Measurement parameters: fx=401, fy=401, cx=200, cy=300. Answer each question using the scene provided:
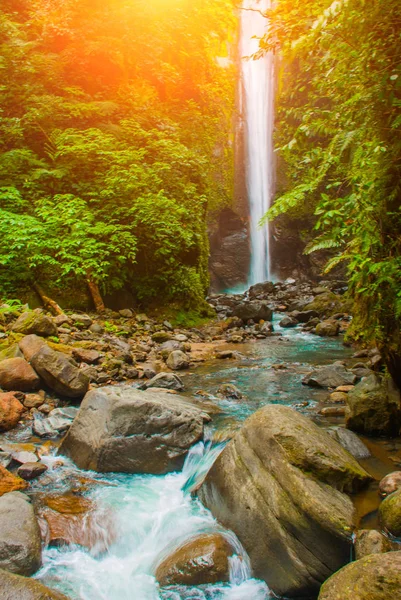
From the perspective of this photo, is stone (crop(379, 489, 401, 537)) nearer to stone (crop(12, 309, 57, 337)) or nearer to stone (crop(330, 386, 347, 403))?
stone (crop(330, 386, 347, 403))

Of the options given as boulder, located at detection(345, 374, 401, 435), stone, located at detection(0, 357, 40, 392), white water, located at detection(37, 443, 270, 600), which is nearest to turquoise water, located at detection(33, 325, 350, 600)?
white water, located at detection(37, 443, 270, 600)

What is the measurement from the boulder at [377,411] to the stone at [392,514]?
142 centimetres

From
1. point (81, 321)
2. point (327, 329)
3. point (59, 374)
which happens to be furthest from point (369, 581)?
point (327, 329)

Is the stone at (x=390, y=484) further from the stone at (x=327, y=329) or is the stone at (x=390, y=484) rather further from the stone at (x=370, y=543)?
the stone at (x=327, y=329)

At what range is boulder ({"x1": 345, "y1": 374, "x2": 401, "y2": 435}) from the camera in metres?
4.31

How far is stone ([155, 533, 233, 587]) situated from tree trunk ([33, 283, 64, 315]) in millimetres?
6234

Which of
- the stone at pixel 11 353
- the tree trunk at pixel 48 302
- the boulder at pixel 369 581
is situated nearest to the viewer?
the boulder at pixel 369 581

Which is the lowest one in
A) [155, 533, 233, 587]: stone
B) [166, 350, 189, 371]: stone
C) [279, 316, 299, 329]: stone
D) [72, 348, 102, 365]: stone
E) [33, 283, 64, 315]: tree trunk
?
[279, 316, 299, 329]: stone

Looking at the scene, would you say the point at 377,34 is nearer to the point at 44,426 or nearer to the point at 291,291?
the point at 44,426

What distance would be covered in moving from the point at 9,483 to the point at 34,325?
3.44 m

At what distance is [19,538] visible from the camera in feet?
9.03

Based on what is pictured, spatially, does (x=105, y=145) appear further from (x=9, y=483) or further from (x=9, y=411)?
(x=9, y=483)

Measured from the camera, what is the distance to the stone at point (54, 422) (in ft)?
14.8

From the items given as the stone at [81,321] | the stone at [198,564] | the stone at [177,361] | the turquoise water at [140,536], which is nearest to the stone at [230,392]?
the turquoise water at [140,536]
